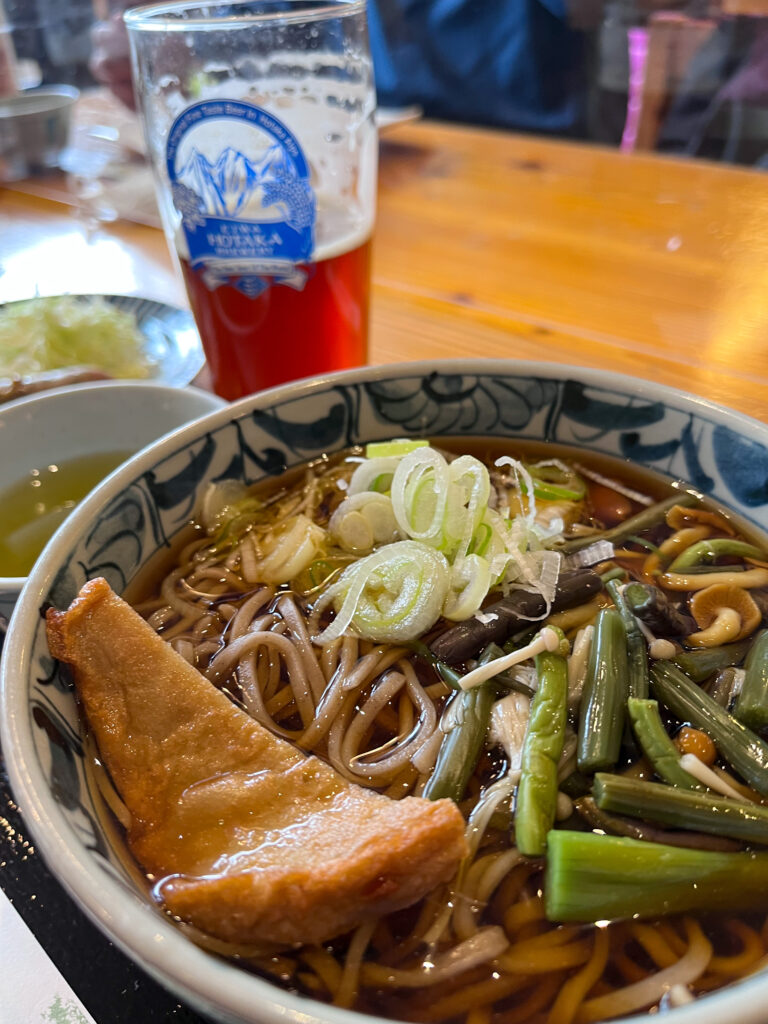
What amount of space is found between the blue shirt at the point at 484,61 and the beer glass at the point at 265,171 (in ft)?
12.7

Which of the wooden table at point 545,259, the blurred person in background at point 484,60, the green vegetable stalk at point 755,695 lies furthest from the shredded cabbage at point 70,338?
the blurred person in background at point 484,60

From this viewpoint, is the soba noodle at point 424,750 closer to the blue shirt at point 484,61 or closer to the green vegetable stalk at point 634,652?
the green vegetable stalk at point 634,652

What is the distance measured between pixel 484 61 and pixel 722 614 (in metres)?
5.22

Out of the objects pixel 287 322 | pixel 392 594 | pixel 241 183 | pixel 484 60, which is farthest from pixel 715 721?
pixel 484 60

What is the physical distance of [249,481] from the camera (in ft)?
4.73

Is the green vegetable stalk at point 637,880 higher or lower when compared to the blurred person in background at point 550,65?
lower

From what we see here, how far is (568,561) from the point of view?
→ 4.30 feet

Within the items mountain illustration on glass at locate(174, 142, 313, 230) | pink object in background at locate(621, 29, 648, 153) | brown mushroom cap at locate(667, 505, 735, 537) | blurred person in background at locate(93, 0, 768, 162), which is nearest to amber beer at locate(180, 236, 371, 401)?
mountain illustration on glass at locate(174, 142, 313, 230)

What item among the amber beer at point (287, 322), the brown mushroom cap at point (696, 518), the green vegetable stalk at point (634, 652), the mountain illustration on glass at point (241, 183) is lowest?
the green vegetable stalk at point (634, 652)

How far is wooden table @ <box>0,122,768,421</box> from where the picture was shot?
2.08 metres

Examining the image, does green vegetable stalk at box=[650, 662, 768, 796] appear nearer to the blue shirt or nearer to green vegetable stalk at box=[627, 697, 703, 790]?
green vegetable stalk at box=[627, 697, 703, 790]

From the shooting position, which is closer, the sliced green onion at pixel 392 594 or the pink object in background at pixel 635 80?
the sliced green onion at pixel 392 594

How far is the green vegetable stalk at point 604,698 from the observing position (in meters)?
0.95

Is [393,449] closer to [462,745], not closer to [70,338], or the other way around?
[462,745]
